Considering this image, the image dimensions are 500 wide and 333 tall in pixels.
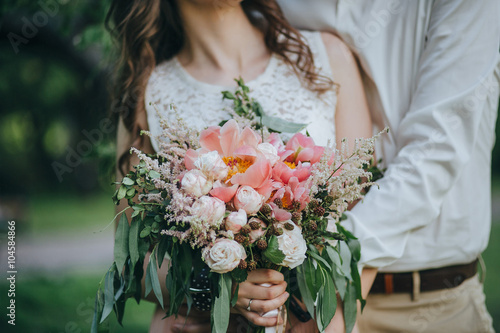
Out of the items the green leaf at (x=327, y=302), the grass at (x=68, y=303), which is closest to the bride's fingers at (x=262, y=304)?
the green leaf at (x=327, y=302)

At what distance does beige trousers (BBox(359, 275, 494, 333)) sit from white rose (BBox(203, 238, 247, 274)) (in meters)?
1.18

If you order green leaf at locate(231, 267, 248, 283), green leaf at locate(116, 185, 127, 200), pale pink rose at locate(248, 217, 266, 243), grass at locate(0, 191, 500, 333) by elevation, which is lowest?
grass at locate(0, 191, 500, 333)

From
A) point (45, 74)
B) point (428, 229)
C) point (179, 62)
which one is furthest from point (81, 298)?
point (428, 229)

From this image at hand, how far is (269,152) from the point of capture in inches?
64.0

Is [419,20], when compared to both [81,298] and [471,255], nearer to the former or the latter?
[471,255]

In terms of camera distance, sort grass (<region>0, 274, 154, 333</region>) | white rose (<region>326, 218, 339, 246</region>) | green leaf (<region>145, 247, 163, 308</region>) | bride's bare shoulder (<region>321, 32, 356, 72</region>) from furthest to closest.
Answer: grass (<region>0, 274, 154, 333</region>) → bride's bare shoulder (<region>321, 32, 356, 72</region>) → white rose (<region>326, 218, 339, 246</region>) → green leaf (<region>145, 247, 163, 308</region>)

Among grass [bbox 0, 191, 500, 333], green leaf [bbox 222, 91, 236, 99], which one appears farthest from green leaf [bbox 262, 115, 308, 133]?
grass [bbox 0, 191, 500, 333]

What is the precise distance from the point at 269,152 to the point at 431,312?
1.38m

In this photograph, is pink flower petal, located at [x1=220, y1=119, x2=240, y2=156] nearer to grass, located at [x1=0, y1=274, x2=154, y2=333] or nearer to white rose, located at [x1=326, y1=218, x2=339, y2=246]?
white rose, located at [x1=326, y1=218, x2=339, y2=246]

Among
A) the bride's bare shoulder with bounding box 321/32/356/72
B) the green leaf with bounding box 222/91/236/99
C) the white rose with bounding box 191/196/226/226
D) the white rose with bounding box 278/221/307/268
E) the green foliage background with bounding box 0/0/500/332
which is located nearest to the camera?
the white rose with bounding box 191/196/226/226

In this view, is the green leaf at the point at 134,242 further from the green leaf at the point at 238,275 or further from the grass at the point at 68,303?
the grass at the point at 68,303

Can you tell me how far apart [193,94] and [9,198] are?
857cm

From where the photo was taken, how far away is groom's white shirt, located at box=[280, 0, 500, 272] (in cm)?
211

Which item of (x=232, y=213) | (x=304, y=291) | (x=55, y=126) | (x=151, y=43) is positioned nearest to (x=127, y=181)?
(x=232, y=213)
